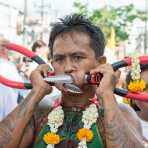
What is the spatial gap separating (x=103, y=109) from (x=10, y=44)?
Result: 2.82ft

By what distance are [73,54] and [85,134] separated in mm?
452

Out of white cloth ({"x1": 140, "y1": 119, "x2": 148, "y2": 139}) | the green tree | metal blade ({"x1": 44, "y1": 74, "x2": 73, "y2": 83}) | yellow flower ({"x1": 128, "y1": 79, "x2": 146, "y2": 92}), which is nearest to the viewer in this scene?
metal blade ({"x1": 44, "y1": 74, "x2": 73, "y2": 83})

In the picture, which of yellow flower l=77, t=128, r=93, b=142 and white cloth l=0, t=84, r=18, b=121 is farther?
white cloth l=0, t=84, r=18, b=121

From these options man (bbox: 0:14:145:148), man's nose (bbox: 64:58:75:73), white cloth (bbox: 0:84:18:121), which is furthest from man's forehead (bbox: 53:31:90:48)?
white cloth (bbox: 0:84:18:121)

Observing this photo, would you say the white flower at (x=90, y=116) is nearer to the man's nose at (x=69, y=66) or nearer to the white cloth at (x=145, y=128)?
the man's nose at (x=69, y=66)

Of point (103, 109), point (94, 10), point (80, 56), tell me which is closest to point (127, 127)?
point (103, 109)

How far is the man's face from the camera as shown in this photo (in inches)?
132

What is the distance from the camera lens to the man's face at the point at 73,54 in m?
3.37

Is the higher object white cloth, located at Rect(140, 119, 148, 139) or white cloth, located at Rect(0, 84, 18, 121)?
white cloth, located at Rect(0, 84, 18, 121)

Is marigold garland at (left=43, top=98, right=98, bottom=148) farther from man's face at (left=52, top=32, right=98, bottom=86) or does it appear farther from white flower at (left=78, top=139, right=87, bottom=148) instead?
man's face at (left=52, top=32, right=98, bottom=86)

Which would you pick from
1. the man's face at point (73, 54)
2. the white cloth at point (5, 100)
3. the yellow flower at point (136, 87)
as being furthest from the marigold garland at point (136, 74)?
the white cloth at point (5, 100)

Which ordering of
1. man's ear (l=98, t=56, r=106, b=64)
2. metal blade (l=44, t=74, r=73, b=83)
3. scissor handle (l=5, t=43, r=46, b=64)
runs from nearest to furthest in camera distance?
1. metal blade (l=44, t=74, r=73, b=83)
2. man's ear (l=98, t=56, r=106, b=64)
3. scissor handle (l=5, t=43, r=46, b=64)

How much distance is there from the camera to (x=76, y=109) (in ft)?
11.4

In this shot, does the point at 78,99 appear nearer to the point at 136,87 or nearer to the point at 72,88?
the point at 72,88
